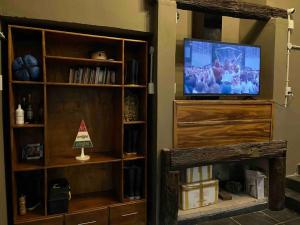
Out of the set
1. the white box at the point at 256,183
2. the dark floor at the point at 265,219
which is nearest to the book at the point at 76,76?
the dark floor at the point at 265,219

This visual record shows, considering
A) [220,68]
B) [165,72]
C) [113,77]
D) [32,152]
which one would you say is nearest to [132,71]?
[113,77]

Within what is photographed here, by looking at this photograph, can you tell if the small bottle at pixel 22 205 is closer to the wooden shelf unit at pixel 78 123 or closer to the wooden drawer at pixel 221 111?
the wooden shelf unit at pixel 78 123

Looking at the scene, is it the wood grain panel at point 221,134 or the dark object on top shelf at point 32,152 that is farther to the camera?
the wood grain panel at point 221,134

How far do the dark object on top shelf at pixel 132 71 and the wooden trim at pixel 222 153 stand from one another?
2.71ft

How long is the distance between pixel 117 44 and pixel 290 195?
2823mm

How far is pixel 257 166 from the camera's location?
3355mm

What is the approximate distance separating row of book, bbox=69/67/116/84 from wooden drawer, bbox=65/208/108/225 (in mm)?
1281

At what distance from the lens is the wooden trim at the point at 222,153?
2570 mm

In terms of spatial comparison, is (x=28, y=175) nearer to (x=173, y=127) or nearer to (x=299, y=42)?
(x=173, y=127)

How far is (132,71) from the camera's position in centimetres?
263

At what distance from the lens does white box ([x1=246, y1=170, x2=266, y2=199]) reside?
315 centimetres

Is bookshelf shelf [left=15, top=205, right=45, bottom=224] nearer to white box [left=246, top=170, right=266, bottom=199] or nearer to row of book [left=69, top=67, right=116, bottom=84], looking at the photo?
row of book [left=69, top=67, right=116, bottom=84]

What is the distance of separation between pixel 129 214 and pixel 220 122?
1.38m

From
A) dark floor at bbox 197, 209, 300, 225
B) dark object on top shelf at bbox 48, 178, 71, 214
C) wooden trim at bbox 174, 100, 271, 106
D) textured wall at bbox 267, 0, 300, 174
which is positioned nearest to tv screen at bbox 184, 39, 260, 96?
wooden trim at bbox 174, 100, 271, 106
